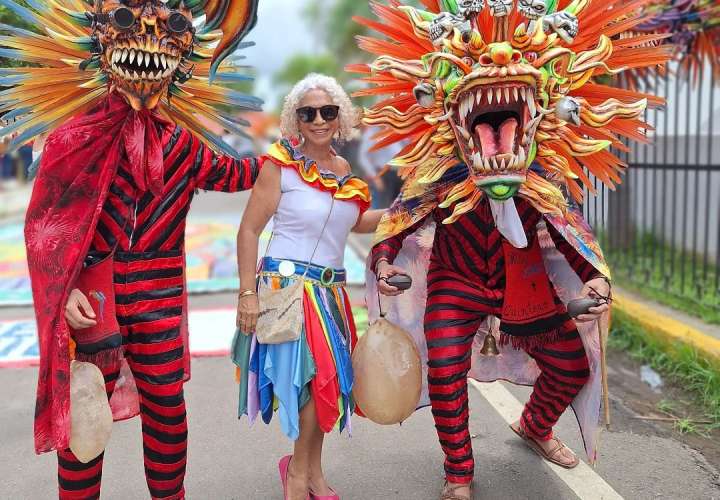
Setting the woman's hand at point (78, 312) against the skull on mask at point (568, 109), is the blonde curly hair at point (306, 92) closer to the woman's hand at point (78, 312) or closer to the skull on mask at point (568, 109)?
the skull on mask at point (568, 109)

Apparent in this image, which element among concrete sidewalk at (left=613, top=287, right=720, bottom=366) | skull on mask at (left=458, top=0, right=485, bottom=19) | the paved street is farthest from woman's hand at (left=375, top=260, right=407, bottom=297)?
concrete sidewalk at (left=613, top=287, right=720, bottom=366)

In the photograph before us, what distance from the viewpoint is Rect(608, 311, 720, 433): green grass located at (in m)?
3.94

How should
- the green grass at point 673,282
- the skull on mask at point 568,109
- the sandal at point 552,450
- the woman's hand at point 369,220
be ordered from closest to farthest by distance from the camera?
the skull on mask at point 568,109, the woman's hand at point 369,220, the sandal at point 552,450, the green grass at point 673,282

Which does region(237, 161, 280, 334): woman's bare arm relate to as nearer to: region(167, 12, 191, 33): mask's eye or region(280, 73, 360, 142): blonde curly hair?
region(280, 73, 360, 142): blonde curly hair

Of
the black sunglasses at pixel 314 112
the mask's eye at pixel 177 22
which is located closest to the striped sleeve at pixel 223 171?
the black sunglasses at pixel 314 112

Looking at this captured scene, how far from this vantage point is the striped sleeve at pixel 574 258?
281 cm

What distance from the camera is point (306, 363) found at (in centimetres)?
272

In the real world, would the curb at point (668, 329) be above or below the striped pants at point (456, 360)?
below

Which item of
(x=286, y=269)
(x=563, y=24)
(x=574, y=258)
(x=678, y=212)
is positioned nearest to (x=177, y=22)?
(x=286, y=269)

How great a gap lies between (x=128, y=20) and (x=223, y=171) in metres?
0.65

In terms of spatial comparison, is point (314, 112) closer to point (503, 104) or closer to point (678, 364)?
point (503, 104)

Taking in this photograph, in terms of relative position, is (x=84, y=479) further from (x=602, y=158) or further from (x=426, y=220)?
(x=602, y=158)

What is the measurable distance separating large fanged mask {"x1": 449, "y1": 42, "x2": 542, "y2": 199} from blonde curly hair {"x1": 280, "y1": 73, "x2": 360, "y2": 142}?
1.76 feet

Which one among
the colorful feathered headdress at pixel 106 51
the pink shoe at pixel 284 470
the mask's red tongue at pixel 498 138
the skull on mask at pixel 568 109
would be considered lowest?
the pink shoe at pixel 284 470
